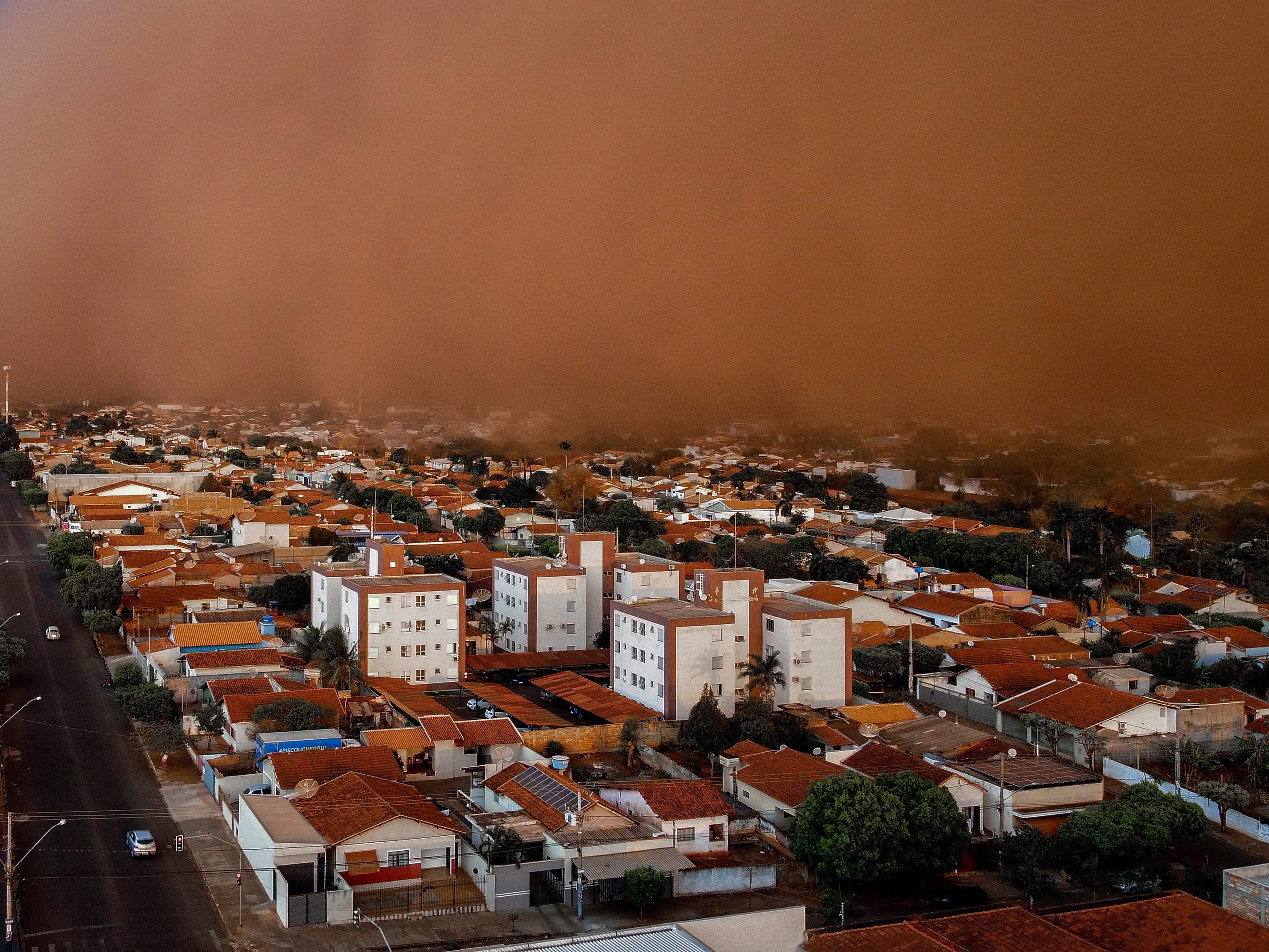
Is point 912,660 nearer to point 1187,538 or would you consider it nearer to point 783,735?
point 783,735

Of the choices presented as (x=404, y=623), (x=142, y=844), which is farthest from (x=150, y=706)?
(x=142, y=844)

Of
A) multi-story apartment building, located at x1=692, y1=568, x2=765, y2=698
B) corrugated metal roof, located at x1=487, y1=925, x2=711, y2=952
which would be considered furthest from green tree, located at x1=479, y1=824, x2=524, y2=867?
multi-story apartment building, located at x1=692, y1=568, x2=765, y2=698

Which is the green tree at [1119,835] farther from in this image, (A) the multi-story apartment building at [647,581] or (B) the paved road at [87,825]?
(A) the multi-story apartment building at [647,581]

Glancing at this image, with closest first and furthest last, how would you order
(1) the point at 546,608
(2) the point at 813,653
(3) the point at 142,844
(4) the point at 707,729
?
1. (3) the point at 142,844
2. (4) the point at 707,729
3. (2) the point at 813,653
4. (1) the point at 546,608

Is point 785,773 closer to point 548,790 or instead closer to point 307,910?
point 548,790

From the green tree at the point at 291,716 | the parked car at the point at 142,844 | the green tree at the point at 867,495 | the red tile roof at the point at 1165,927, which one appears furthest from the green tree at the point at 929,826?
the green tree at the point at 867,495

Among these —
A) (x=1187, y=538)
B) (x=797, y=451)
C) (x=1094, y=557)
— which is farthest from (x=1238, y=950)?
(x=797, y=451)

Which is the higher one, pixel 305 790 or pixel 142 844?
A: pixel 305 790

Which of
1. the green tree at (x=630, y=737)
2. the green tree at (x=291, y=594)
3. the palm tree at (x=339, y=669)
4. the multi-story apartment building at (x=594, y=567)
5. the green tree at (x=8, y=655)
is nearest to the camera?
the green tree at (x=630, y=737)
